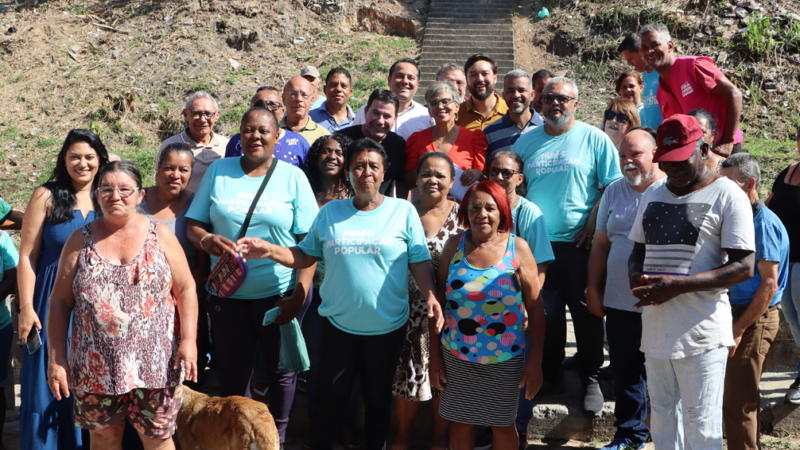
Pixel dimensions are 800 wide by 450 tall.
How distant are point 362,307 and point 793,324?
351 centimetres

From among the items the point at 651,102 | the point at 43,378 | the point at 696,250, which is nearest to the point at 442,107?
the point at 651,102

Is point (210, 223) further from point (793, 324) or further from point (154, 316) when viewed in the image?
point (793, 324)

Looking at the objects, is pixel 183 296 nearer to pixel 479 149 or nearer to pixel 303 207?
pixel 303 207

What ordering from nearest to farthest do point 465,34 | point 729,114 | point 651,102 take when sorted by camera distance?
1. point 729,114
2. point 651,102
3. point 465,34

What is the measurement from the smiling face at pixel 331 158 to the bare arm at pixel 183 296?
1437mm

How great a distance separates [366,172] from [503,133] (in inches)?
71.5

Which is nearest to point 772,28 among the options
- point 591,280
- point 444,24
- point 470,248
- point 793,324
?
point 444,24

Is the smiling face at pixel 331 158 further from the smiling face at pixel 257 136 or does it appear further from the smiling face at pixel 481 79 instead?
the smiling face at pixel 481 79

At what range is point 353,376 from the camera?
11.9 ft

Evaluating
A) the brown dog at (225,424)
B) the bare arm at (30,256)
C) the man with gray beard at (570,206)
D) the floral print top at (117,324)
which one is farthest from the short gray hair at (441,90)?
the bare arm at (30,256)

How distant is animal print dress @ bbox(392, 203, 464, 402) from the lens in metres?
3.88

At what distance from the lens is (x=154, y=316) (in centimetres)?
308

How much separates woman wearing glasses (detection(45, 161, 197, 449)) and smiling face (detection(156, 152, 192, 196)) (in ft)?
2.86

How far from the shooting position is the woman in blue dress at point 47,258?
3.60 metres
